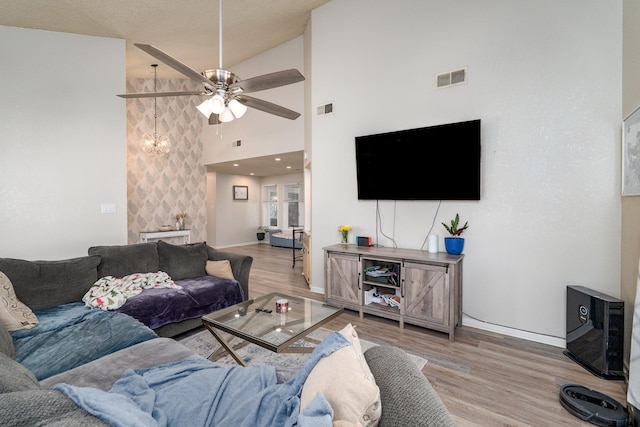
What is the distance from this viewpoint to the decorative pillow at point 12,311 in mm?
1938

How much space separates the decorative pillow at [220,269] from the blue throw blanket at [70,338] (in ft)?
3.89

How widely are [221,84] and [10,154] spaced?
331cm

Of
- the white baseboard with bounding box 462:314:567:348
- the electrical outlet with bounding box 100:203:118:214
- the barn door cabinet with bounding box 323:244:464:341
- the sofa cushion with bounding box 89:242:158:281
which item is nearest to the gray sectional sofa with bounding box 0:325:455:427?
the sofa cushion with bounding box 89:242:158:281

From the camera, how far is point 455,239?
120 inches

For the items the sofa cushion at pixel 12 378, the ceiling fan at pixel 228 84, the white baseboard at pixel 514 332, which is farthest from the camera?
the white baseboard at pixel 514 332

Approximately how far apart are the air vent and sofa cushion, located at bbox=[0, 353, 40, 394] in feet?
12.7

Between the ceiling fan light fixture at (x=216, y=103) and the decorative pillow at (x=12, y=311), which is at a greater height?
the ceiling fan light fixture at (x=216, y=103)

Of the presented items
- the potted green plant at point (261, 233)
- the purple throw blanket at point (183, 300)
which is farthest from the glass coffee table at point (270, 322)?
the potted green plant at point (261, 233)

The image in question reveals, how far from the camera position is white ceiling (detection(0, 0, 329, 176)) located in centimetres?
352

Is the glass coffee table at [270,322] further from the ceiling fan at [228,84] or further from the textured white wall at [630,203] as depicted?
the textured white wall at [630,203]

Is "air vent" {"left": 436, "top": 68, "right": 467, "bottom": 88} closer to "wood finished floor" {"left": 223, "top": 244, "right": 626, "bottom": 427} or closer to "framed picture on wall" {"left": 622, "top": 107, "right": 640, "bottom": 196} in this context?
"framed picture on wall" {"left": 622, "top": 107, "right": 640, "bottom": 196}

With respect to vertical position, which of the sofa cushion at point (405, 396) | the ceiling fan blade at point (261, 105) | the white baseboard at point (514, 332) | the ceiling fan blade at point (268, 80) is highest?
the ceiling fan blade at point (268, 80)

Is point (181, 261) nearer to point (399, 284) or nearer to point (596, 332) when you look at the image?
point (399, 284)

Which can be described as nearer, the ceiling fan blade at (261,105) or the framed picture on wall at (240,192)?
the ceiling fan blade at (261,105)
